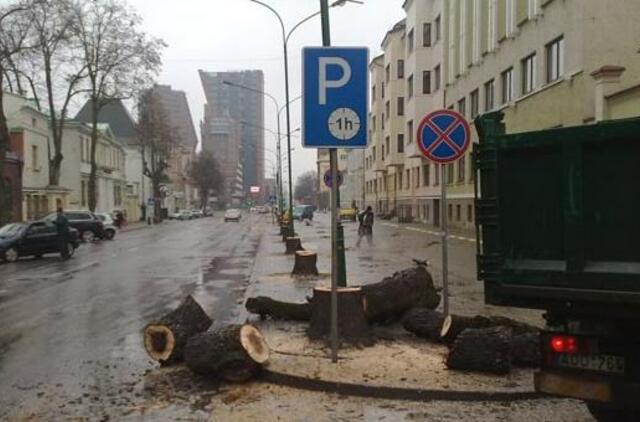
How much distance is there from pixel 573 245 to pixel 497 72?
3217cm

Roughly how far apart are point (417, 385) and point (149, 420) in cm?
230

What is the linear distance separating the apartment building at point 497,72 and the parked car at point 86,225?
19.7 metres

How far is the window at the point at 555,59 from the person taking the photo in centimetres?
2665

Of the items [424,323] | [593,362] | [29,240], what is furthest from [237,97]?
[593,362]

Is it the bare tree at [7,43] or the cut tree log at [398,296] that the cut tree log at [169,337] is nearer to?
the cut tree log at [398,296]

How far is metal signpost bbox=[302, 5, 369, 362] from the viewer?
23.5 ft

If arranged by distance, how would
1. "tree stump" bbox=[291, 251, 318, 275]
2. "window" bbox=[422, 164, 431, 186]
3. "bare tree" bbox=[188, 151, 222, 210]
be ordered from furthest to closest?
"bare tree" bbox=[188, 151, 222, 210]
"window" bbox=[422, 164, 431, 186]
"tree stump" bbox=[291, 251, 318, 275]

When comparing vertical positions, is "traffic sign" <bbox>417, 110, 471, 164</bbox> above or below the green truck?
above

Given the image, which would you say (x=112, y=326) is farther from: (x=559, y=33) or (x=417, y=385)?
(x=559, y=33)

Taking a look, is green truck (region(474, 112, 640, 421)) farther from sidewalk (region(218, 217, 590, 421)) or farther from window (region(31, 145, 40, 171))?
window (region(31, 145, 40, 171))

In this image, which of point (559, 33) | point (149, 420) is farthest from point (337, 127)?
point (559, 33)

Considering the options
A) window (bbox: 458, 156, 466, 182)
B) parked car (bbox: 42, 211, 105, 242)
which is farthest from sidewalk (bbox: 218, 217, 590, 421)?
window (bbox: 458, 156, 466, 182)

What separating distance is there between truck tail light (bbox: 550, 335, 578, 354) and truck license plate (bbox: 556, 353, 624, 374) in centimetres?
3

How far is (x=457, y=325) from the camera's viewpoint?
7777 millimetres
